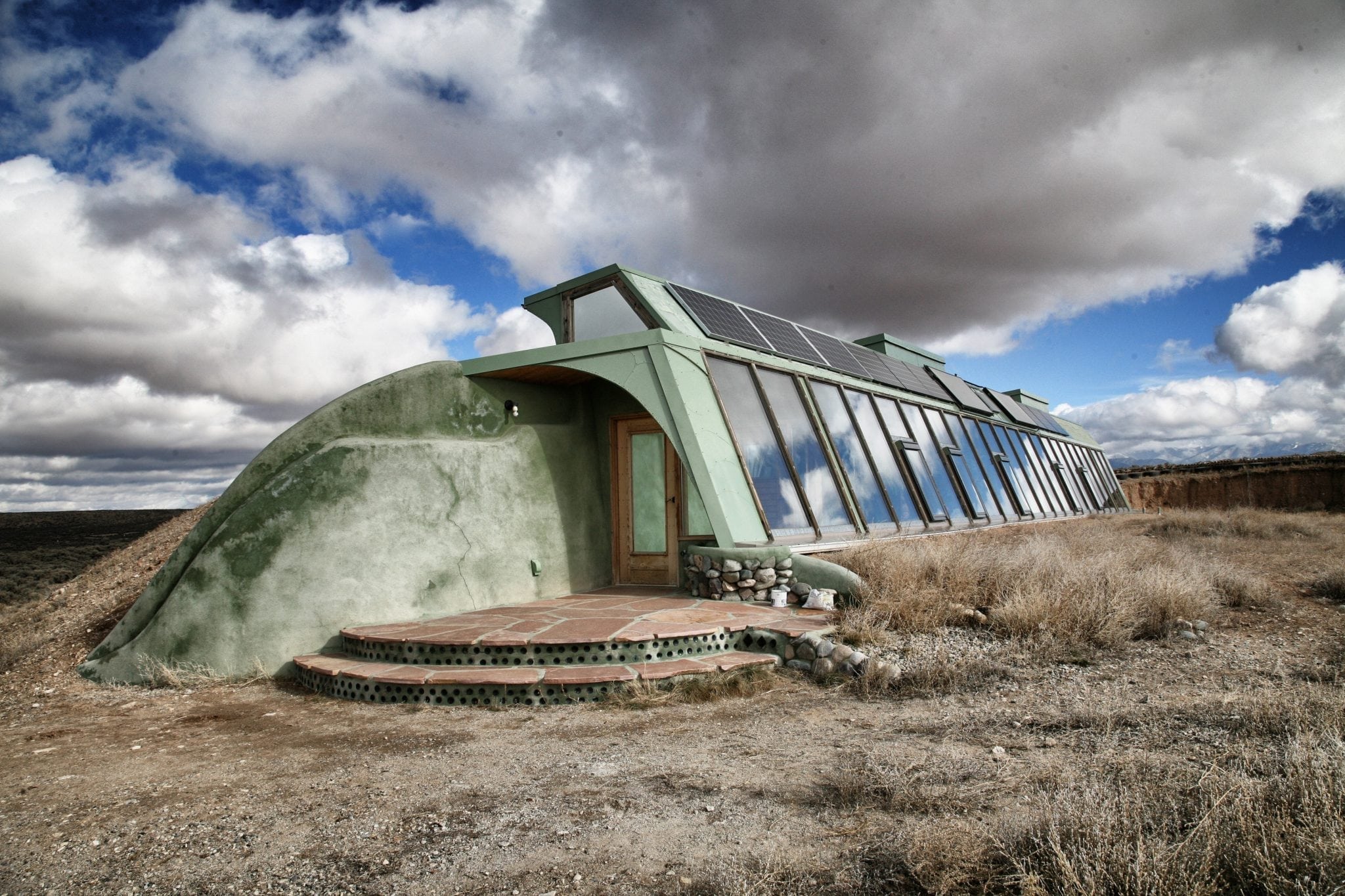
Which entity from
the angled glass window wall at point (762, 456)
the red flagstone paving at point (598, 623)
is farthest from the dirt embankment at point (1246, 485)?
the red flagstone paving at point (598, 623)

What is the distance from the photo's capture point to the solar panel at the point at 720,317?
9.59 m

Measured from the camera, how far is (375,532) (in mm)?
7492

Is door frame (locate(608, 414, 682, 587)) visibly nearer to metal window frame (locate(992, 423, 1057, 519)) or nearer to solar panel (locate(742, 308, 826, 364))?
solar panel (locate(742, 308, 826, 364))

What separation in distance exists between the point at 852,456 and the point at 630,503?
320 centimetres

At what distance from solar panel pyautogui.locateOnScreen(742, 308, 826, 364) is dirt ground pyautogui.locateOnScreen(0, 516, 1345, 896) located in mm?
5262

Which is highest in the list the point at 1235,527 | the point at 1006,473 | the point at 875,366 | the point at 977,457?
the point at 875,366

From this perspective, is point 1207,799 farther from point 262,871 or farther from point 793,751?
point 262,871

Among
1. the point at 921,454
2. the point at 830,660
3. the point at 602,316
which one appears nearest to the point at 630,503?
the point at 602,316

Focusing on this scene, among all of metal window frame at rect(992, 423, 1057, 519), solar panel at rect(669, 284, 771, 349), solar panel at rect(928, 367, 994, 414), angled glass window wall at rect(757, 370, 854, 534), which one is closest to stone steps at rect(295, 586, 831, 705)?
angled glass window wall at rect(757, 370, 854, 534)

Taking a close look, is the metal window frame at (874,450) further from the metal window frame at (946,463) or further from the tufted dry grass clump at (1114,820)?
the tufted dry grass clump at (1114,820)

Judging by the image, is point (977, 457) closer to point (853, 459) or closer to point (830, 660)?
point (853, 459)

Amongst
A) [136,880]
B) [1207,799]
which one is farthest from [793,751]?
[136,880]

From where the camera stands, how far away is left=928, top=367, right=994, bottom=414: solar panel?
16.2 metres

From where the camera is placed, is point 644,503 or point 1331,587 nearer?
point 1331,587
